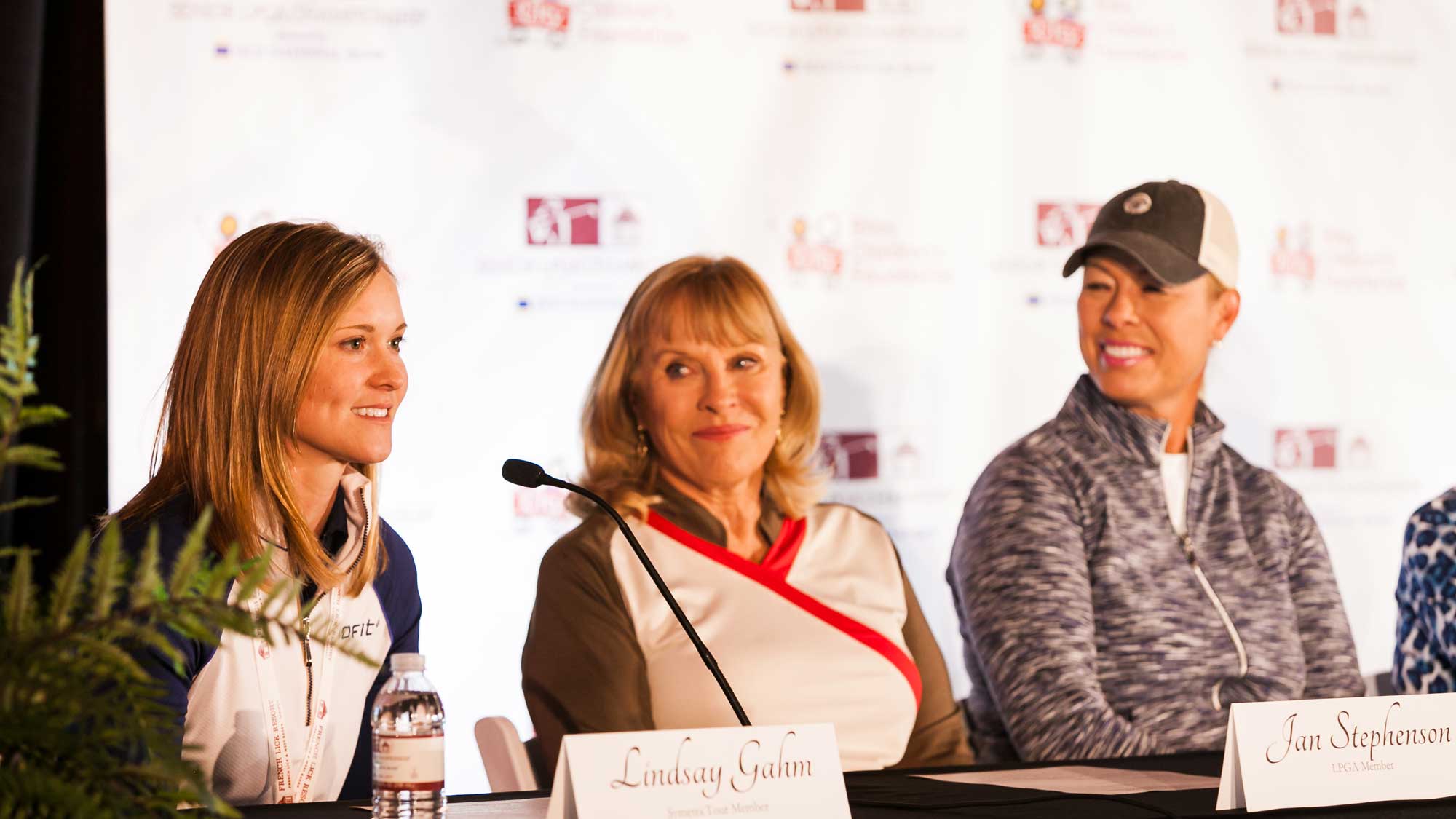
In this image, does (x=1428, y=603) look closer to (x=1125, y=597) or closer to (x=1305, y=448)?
(x=1125, y=597)

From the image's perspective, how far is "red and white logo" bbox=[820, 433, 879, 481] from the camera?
2738mm

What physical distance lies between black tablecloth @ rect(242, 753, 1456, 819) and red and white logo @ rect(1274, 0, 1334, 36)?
214 cm

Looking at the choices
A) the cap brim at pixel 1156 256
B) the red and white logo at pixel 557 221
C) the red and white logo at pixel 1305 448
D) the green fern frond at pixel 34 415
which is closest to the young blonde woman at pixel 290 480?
the red and white logo at pixel 557 221

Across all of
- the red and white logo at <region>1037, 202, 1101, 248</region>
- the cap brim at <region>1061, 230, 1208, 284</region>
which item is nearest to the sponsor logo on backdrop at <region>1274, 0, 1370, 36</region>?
the red and white logo at <region>1037, 202, 1101, 248</region>

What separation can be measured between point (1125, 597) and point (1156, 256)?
548 mm

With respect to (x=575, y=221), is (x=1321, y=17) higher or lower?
higher

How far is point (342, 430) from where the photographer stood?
1787mm

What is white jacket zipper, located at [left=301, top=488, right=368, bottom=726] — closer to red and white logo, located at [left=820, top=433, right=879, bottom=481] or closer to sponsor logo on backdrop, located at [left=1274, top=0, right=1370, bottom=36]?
red and white logo, located at [left=820, top=433, right=879, bottom=481]

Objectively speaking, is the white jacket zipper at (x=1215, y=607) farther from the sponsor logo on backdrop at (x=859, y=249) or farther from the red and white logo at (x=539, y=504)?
the red and white logo at (x=539, y=504)

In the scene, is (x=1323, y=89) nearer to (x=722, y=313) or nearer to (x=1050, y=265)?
(x=1050, y=265)

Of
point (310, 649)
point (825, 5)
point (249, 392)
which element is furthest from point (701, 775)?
point (825, 5)

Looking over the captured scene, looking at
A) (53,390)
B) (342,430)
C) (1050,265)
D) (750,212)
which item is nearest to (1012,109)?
(1050,265)

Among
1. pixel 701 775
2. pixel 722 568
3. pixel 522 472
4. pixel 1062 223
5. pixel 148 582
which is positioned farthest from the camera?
pixel 1062 223

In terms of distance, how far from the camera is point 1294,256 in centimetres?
300
